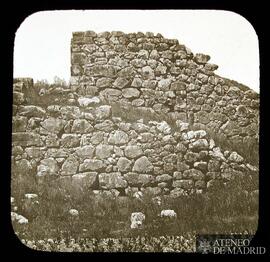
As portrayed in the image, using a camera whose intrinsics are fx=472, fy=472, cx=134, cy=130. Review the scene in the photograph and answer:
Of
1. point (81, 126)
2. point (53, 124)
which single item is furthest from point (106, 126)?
point (53, 124)

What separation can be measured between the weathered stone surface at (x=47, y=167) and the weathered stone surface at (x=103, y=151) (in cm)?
51

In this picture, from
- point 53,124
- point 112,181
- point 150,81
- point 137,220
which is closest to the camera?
point 137,220

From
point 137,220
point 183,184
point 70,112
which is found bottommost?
point 137,220

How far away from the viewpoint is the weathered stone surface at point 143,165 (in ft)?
18.1

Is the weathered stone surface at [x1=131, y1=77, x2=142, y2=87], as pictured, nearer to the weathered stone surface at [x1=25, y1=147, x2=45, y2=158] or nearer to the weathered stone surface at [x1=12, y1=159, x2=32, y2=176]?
the weathered stone surface at [x1=25, y1=147, x2=45, y2=158]

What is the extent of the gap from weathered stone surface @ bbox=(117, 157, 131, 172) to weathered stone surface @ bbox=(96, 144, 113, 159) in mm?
141

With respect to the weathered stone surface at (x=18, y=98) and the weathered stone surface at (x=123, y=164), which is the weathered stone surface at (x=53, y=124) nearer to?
the weathered stone surface at (x=18, y=98)

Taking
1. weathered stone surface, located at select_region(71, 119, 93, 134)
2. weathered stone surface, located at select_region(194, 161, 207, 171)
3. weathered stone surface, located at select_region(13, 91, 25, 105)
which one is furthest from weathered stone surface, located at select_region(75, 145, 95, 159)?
weathered stone surface, located at select_region(194, 161, 207, 171)

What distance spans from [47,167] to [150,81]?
5.24ft

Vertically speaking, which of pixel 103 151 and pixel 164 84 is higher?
pixel 164 84

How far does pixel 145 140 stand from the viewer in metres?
5.54

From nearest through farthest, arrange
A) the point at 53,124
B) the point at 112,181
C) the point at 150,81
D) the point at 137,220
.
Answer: the point at 137,220
the point at 112,181
the point at 53,124
the point at 150,81

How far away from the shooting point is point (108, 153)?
5523 mm

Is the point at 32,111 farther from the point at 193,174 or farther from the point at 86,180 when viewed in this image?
the point at 193,174
